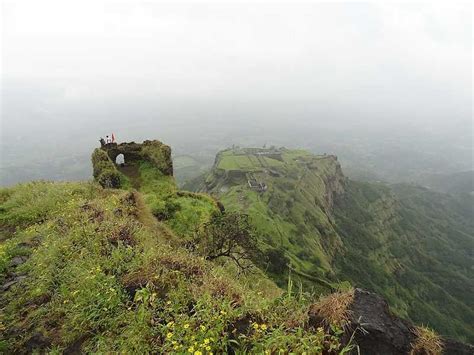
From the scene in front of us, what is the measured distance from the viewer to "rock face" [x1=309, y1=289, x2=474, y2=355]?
7148 mm

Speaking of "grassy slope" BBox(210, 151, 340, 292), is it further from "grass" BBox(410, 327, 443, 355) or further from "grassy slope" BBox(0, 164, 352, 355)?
"grass" BBox(410, 327, 443, 355)

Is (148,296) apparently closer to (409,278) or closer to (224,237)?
(224,237)

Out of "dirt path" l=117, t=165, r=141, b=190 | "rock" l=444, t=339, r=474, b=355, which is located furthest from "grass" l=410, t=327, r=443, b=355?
"dirt path" l=117, t=165, r=141, b=190

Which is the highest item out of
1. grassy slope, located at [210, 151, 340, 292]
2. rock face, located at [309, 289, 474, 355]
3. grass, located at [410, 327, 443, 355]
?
rock face, located at [309, 289, 474, 355]

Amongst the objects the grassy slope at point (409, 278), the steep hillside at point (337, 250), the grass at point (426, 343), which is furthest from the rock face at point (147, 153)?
the grassy slope at point (409, 278)

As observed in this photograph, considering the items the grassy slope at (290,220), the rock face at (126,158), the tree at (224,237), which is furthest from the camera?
the grassy slope at (290,220)

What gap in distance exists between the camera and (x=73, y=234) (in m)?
12.6

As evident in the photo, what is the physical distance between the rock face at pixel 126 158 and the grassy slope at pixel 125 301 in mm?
16195

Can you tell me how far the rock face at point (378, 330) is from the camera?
7148 mm

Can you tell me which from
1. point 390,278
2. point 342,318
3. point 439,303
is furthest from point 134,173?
point 439,303

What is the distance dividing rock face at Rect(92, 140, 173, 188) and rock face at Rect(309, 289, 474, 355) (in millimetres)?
25569

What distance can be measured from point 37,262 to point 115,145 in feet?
85.9

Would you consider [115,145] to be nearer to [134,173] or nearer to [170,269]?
[134,173]

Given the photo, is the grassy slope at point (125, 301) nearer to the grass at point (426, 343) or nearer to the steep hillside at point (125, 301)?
the steep hillside at point (125, 301)
